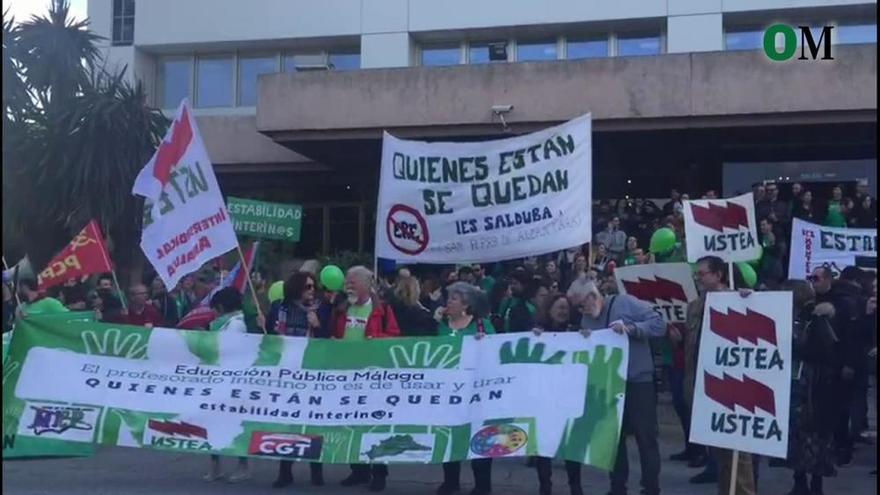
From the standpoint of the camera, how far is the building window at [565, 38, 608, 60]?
2262cm

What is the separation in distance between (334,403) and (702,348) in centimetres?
280

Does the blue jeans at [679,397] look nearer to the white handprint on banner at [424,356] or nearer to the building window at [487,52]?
the white handprint on banner at [424,356]

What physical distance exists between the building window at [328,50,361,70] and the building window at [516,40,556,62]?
10.9ft

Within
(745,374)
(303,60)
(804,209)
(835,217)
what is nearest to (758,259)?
(745,374)

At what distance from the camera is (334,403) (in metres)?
8.81

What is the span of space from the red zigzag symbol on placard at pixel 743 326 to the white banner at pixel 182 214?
4.26 meters

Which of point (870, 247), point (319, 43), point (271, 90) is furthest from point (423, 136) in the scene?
point (870, 247)

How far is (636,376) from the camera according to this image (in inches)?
328

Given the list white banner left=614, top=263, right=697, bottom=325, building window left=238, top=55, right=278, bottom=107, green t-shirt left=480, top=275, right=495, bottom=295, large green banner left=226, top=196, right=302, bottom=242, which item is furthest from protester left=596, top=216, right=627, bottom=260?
building window left=238, top=55, right=278, bottom=107

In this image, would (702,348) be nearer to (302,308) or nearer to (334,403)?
(334,403)

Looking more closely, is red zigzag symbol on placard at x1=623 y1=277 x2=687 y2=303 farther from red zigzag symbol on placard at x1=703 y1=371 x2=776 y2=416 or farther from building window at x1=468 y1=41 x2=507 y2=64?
building window at x1=468 y1=41 x2=507 y2=64

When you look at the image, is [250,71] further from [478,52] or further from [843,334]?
[843,334]

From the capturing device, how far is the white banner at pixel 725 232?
9055mm

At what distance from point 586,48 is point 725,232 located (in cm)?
1417
